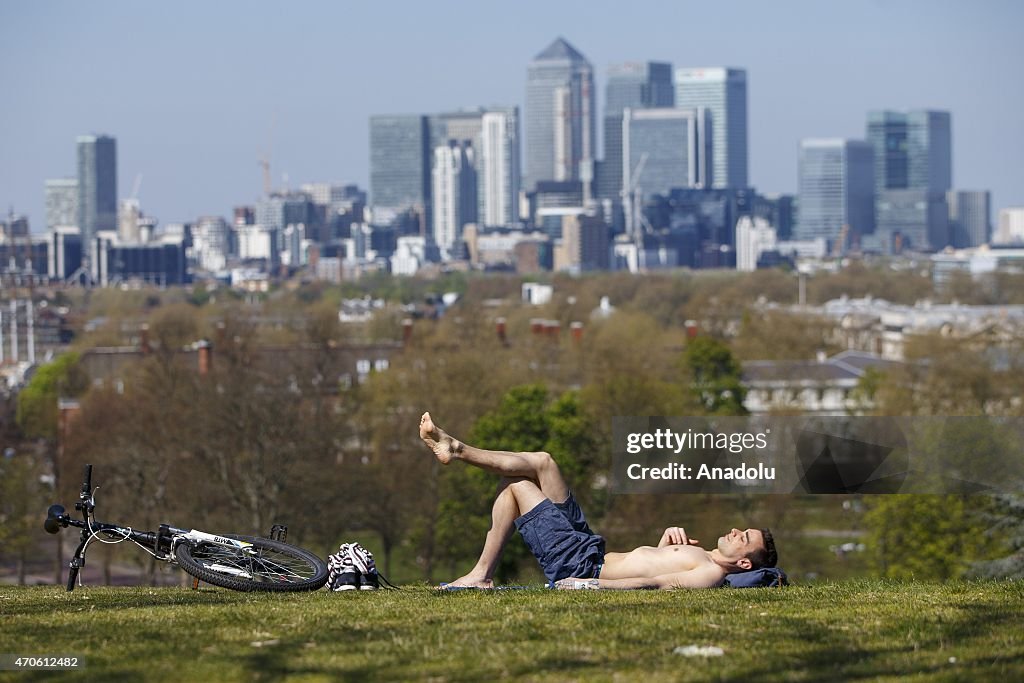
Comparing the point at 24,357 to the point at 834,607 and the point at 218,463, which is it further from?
the point at 834,607

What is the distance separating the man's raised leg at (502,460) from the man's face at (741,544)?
3.02 ft

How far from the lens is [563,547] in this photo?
34.9ft

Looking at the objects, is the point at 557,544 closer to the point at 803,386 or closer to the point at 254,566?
the point at 254,566

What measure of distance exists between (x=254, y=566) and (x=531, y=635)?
2504 millimetres

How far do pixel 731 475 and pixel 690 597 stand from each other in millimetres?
1780

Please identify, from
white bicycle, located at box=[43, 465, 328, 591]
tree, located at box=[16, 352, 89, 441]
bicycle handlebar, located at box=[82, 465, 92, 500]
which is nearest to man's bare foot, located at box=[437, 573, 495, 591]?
white bicycle, located at box=[43, 465, 328, 591]

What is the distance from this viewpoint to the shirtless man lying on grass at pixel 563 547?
10492 mm

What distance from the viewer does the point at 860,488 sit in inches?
454

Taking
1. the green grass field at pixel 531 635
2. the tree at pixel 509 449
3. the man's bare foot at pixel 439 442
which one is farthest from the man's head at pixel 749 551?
the tree at pixel 509 449

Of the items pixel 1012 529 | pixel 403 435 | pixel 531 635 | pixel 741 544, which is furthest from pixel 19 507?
pixel 531 635

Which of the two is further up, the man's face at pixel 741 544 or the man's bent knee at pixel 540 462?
the man's bent knee at pixel 540 462

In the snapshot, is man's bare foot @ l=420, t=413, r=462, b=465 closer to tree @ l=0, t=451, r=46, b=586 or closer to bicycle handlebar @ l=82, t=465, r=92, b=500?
bicycle handlebar @ l=82, t=465, r=92, b=500

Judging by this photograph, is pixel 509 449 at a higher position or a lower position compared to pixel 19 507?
higher

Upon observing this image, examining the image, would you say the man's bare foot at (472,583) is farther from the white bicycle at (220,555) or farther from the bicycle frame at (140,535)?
the bicycle frame at (140,535)
